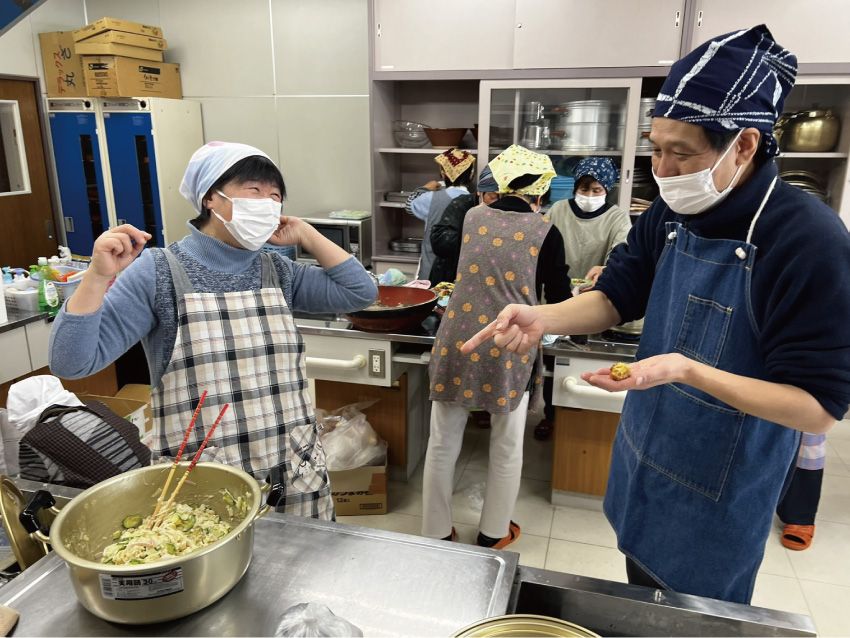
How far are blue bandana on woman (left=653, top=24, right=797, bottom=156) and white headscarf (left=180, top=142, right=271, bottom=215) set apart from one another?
935 mm

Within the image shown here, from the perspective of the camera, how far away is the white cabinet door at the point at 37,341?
9.29 feet

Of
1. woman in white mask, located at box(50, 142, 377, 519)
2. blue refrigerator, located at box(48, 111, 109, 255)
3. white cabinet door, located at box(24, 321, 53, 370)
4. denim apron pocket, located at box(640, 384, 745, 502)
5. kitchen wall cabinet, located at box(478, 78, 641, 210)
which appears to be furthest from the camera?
blue refrigerator, located at box(48, 111, 109, 255)

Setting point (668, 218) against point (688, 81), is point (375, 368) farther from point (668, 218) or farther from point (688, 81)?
point (688, 81)

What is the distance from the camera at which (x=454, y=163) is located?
3.77 metres

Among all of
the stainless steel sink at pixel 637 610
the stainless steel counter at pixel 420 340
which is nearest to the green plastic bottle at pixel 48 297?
the stainless steel counter at pixel 420 340

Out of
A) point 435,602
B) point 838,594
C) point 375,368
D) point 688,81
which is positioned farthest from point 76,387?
point 838,594

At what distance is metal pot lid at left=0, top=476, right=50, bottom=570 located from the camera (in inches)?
39.7

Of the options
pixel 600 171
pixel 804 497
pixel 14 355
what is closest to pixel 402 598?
pixel 804 497

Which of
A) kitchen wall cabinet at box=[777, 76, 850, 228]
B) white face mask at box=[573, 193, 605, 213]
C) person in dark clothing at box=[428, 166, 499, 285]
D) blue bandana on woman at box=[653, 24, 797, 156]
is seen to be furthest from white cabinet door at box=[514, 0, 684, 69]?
blue bandana on woman at box=[653, 24, 797, 156]

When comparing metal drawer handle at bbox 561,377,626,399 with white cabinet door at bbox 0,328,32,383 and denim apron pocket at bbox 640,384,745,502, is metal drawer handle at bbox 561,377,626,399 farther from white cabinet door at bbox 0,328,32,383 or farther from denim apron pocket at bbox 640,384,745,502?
white cabinet door at bbox 0,328,32,383

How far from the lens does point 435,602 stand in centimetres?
92

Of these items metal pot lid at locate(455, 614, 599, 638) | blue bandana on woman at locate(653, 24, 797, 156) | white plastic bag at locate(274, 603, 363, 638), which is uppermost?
blue bandana on woman at locate(653, 24, 797, 156)

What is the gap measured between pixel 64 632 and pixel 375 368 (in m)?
1.77

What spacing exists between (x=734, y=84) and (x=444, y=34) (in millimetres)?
3269
